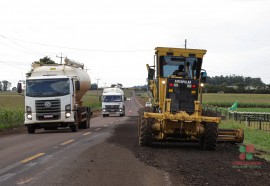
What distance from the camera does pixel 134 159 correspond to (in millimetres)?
11539

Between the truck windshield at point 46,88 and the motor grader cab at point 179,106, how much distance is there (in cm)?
760

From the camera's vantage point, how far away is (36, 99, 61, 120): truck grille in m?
22.3

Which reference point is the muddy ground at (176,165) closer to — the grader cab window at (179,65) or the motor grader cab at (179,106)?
the motor grader cab at (179,106)

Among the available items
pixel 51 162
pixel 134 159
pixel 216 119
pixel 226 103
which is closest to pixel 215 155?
pixel 216 119

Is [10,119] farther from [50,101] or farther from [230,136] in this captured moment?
[230,136]

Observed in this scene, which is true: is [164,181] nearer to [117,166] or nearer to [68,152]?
[117,166]

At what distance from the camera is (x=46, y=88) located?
2245 cm

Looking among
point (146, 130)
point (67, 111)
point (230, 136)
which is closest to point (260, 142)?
point (230, 136)

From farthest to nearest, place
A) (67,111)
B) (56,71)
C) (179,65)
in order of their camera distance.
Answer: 1. (56,71)
2. (67,111)
3. (179,65)

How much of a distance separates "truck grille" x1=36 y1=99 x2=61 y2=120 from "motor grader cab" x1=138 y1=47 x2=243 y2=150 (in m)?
7.65

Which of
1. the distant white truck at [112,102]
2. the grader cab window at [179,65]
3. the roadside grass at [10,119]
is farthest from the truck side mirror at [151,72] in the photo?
the distant white truck at [112,102]

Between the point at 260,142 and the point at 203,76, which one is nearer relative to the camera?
the point at 203,76

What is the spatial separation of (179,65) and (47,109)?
9.33 m

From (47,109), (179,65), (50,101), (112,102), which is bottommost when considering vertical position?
(47,109)
